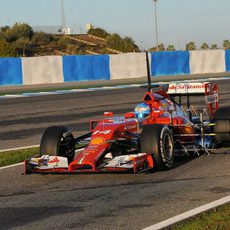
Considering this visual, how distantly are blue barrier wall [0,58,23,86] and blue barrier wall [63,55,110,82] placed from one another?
8.55 ft

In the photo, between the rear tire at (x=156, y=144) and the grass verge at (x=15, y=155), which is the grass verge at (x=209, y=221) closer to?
the rear tire at (x=156, y=144)

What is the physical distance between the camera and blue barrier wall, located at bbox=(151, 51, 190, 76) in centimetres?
3525

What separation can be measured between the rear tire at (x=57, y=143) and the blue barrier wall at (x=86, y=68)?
22.4m

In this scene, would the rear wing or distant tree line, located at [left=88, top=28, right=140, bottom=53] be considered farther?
distant tree line, located at [left=88, top=28, right=140, bottom=53]

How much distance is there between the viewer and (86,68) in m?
32.5

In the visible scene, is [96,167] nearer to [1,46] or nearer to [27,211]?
[27,211]

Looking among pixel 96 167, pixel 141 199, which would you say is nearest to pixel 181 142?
pixel 96 167

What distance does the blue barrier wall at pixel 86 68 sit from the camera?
3150 cm

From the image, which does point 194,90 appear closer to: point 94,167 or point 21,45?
point 94,167

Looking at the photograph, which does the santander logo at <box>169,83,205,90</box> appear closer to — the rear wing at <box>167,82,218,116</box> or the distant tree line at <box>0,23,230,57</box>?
the rear wing at <box>167,82,218,116</box>

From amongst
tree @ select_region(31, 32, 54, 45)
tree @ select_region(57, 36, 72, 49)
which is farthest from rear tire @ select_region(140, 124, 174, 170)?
tree @ select_region(31, 32, 54, 45)

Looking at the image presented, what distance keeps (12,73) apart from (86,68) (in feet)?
14.6

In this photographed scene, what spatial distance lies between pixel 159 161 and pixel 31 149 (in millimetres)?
3594

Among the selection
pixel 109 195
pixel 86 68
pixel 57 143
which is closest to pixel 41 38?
pixel 86 68
